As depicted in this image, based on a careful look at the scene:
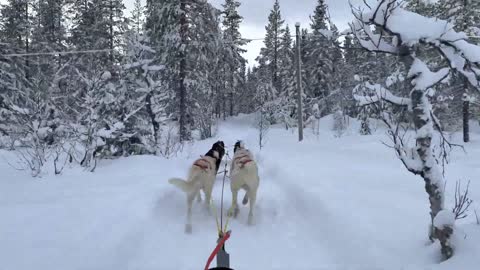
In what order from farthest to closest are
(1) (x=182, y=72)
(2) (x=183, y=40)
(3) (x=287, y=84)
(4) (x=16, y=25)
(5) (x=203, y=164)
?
(3) (x=287, y=84) → (4) (x=16, y=25) → (1) (x=182, y=72) → (2) (x=183, y=40) → (5) (x=203, y=164)

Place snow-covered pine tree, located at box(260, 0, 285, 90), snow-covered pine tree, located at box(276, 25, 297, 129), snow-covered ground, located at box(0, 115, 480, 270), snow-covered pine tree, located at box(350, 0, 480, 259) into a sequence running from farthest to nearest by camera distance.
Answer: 1. snow-covered pine tree, located at box(260, 0, 285, 90)
2. snow-covered pine tree, located at box(276, 25, 297, 129)
3. snow-covered ground, located at box(0, 115, 480, 270)
4. snow-covered pine tree, located at box(350, 0, 480, 259)

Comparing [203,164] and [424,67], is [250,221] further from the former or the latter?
[424,67]

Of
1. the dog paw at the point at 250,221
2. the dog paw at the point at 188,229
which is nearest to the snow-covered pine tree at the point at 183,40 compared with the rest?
the dog paw at the point at 250,221

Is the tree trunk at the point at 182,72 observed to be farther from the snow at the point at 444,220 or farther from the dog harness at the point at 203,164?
the snow at the point at 444,220

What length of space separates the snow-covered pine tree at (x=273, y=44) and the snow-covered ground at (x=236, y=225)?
48322mm

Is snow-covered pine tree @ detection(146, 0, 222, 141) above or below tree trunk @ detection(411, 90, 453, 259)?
above

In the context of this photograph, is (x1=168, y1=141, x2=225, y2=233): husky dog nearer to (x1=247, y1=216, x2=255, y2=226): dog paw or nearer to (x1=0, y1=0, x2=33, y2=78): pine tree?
(x1=247, y1=216, x2=255, y2=226): dog paw

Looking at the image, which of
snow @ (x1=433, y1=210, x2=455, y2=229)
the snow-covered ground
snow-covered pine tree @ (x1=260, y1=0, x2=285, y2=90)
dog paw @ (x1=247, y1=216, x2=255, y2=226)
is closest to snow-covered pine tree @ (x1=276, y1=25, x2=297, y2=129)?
snow-covered pine tree @ (x1=260, y1=0, x2=285, y2=90)

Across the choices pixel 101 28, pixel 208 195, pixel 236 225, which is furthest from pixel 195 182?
pixel 101 28

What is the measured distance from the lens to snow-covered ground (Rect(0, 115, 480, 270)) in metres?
4.37

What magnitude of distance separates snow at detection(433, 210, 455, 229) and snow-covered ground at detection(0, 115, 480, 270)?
0.26 m

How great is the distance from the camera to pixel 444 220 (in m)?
3.93

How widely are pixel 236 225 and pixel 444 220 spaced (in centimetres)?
354

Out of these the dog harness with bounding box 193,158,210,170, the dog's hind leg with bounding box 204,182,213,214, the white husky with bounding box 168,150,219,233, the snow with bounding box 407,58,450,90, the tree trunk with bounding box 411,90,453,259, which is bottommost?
the dog's hind leg with bounding box 204,182,213,214
